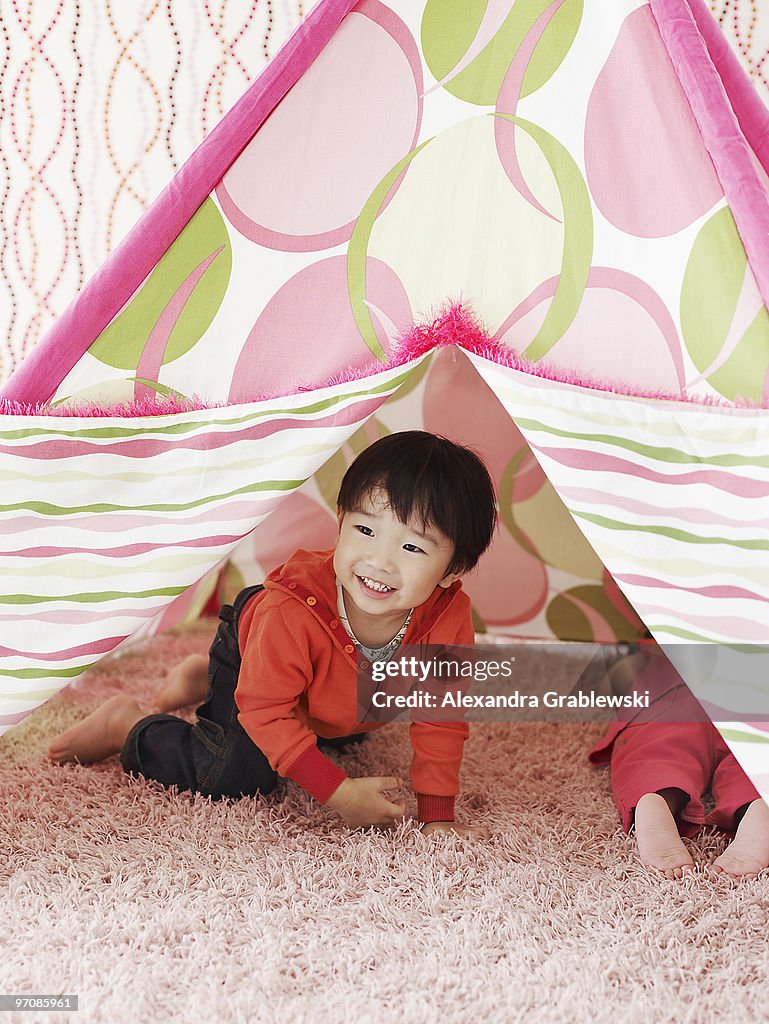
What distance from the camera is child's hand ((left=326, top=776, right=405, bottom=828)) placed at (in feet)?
3.68

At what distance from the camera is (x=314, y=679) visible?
123cm

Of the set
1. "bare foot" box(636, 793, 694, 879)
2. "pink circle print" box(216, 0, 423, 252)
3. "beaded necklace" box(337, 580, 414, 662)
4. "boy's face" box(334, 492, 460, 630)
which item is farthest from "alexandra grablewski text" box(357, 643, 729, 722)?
"pink circle print" box(216, 0, 423, 252)

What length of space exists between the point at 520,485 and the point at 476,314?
0.79m

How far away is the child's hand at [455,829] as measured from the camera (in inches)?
43.9

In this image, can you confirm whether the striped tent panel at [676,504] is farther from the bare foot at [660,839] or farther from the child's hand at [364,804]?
the child's hand at [364,804]

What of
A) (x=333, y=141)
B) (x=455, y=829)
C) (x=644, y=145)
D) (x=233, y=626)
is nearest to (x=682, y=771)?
(x=455, y=829)

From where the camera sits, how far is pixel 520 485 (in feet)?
5.78

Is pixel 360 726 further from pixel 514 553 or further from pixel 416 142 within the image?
pixel 416 142

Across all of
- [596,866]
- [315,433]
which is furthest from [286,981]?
[315,433]

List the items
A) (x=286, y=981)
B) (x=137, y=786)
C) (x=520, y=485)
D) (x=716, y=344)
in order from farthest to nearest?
(x=520, y=485) → (x=137, y=786) → (x=716, y=344) → (x=286, y=981)

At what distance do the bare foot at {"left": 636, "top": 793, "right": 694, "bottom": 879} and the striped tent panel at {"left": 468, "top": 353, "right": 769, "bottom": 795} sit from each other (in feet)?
0.64

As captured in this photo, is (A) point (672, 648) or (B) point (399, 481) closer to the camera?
(A) point (672, 648)

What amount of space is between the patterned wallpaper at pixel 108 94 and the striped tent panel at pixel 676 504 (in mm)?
649

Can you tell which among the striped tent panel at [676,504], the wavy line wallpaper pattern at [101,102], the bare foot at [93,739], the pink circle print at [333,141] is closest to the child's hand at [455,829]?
the striped tent panel at [676,504]
